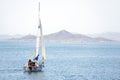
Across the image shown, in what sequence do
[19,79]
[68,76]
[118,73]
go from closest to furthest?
[19,79]
[68,76]
[118,73]

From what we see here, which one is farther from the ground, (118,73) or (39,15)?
(39,15)

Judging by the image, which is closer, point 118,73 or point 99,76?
point 99,76

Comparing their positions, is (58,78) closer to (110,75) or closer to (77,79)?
(77,79)

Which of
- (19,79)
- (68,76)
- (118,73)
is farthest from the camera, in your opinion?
(118,73)

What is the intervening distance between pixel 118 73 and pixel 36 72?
1662 cm

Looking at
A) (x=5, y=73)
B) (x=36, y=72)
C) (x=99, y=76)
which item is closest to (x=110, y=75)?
(x=99, y=76)

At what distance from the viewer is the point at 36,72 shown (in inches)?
3204

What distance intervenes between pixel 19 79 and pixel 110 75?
18.5 meters

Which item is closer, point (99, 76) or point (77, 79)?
point (77, 79)

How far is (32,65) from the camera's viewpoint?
8075 centimetres

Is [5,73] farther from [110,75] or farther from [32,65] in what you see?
[110,75]

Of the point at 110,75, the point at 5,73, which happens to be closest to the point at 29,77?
the point at 5,73

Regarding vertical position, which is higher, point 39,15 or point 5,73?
point 39,15

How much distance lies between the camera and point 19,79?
241 ft
